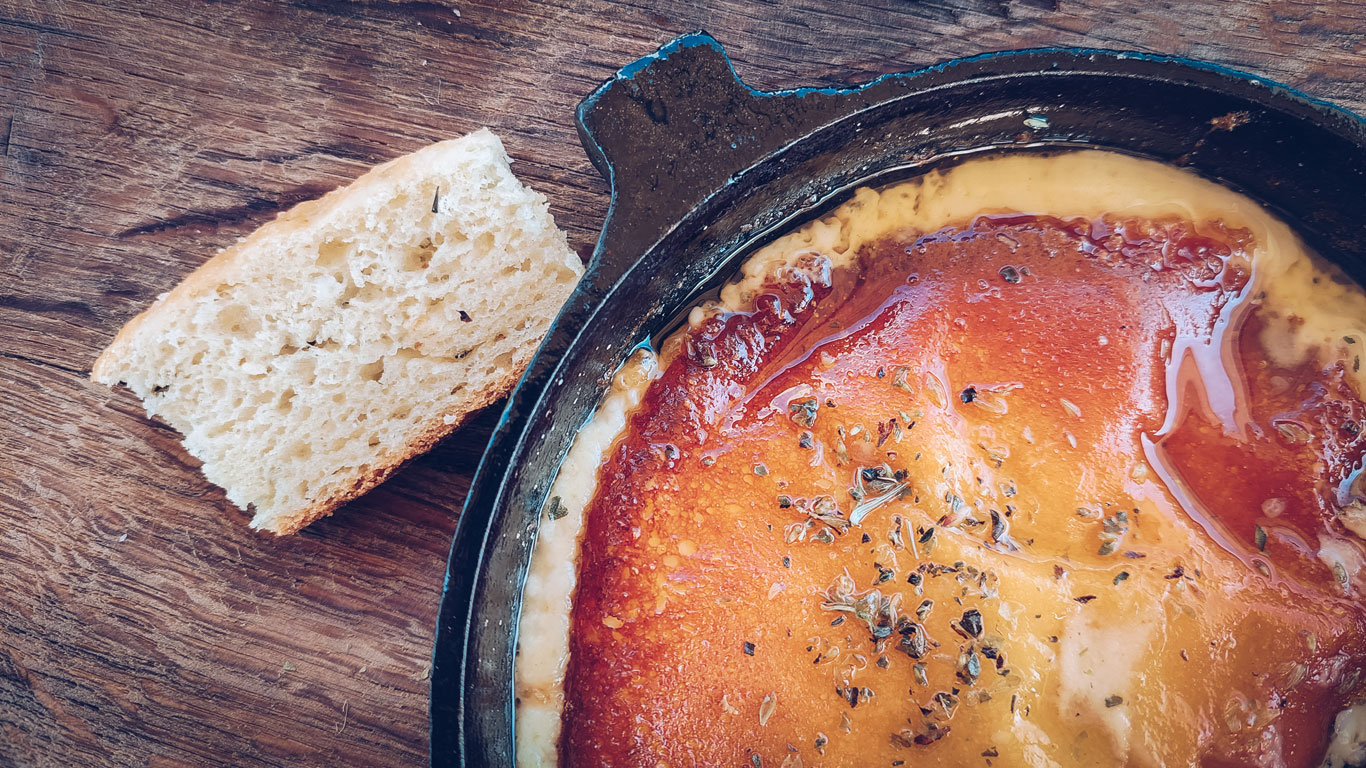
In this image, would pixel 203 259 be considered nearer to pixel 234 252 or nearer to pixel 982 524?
pixel 234 252

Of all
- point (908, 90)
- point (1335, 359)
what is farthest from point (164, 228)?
point (1335, 359)

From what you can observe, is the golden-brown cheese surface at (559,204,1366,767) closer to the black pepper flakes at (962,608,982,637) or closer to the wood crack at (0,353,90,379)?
the black pepper flakes at (962,608,982,637)

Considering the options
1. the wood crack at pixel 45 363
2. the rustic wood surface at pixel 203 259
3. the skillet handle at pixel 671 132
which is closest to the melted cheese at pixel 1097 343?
the skillet handle at pixel 671 132

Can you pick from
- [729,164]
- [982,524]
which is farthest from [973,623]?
[729,164]

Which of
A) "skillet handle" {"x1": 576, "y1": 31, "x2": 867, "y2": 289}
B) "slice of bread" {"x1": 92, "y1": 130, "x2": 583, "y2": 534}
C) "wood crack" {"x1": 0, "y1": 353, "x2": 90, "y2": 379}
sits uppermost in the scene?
"skillet handle" {"x1": 576, "y1": 31, "x2": 867, "y2": 289}

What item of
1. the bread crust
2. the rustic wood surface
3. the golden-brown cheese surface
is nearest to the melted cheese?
the golden-brown cheese surface

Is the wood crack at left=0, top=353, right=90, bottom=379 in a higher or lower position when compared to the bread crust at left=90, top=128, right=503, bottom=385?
lower

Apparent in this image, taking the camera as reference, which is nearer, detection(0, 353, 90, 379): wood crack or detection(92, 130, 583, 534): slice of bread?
detection(92, 130, 583, 534): slice of bread
